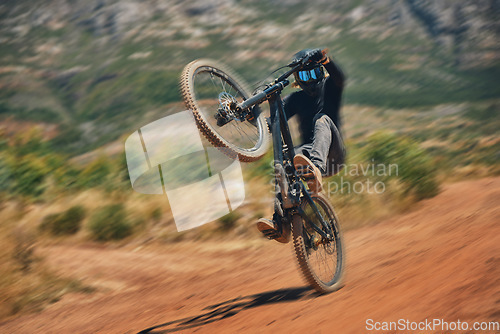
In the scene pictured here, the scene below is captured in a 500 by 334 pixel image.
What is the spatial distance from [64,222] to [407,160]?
654 centimetres

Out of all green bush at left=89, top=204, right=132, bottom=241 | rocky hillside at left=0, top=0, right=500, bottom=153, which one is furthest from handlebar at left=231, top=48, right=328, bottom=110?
rocky hillside at left=0, top=0, right=500, bottom=153

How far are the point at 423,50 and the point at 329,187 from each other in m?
122

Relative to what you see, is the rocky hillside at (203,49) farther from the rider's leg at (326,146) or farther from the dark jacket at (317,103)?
the rider's leg at (326,146)

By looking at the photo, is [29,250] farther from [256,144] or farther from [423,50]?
[423,50]

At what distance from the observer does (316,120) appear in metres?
5.45

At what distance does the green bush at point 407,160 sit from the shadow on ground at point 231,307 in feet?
16.0

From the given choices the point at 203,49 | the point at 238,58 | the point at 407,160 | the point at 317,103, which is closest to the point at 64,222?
the point at 317,103

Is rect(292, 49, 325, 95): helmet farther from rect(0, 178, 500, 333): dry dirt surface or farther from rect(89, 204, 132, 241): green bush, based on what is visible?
rect(89, 204, 132, 241): green bush

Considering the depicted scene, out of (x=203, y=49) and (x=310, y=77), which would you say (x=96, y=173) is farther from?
(x=203, y=49)

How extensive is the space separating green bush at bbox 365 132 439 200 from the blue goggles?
5137 millimetres

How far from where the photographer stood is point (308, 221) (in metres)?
5.32

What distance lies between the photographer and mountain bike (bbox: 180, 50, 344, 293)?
4898 mm

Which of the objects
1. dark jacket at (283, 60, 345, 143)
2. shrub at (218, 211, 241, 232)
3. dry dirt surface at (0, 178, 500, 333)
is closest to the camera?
dry dirt surface at (0, 178, 500, 333)

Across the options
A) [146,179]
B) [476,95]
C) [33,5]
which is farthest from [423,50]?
[146,179]
